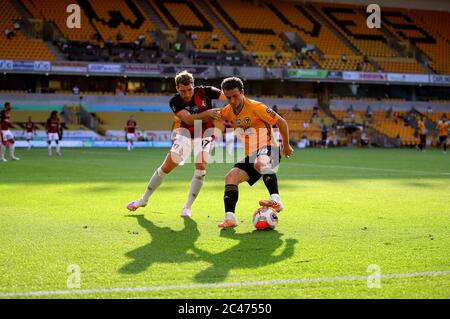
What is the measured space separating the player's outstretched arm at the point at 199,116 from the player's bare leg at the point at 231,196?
739mm

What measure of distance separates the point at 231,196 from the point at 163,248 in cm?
181

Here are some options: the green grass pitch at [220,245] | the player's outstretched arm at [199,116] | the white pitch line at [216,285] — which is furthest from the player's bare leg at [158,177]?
the white pitch line at [216,285]

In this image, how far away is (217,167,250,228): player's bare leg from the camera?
27.1 ft

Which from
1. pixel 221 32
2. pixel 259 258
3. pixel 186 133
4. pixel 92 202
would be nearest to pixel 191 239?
pixel 259 258

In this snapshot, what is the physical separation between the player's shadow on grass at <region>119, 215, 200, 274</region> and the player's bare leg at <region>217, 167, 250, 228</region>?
0.41m

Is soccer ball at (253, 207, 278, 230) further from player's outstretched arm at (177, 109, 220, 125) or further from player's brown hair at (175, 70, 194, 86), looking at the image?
player's brown hair at (175, 70, 194, 86)

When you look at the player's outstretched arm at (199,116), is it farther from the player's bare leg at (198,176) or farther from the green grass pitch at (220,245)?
the green grass pitch at (220,245)

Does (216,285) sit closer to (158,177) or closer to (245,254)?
(245,254)

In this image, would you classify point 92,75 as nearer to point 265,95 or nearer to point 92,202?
point 265,95

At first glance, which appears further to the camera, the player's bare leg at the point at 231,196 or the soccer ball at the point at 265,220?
the player's bare leg at the point at 231,196

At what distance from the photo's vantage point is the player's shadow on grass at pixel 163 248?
19.6ft

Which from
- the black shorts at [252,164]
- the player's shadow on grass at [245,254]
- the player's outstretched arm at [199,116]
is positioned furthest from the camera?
the player's outstretched arm at [199,116]

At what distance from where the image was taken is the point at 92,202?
11.1m

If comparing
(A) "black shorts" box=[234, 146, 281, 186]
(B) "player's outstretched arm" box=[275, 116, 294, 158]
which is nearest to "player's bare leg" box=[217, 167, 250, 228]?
(A) "black shorts" box=[234, 146, 281, 186]
